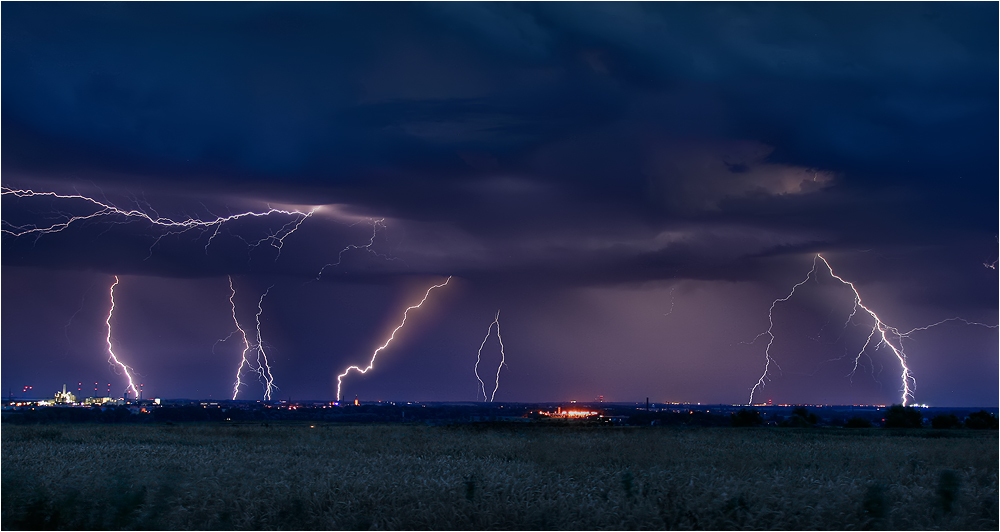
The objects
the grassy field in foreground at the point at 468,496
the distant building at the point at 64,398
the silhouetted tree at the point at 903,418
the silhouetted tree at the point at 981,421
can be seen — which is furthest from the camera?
the distant building at the point at 64,398

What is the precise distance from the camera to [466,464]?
17.2 meters

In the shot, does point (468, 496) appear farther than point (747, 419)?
No

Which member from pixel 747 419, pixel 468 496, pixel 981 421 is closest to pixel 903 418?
pixel 981 421

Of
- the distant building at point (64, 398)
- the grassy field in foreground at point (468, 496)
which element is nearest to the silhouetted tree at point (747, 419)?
the grassy field in foreground at point (468, 496)

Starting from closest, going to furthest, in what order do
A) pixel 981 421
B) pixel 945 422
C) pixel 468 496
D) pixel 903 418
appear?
pixel 468 496, pixel 981 421, pixel 945 422, pixel 903 418

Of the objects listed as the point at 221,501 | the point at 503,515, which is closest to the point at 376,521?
the point at 503,515

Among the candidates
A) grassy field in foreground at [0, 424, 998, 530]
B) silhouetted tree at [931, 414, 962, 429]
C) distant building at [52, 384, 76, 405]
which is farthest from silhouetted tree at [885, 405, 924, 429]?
distant building at [52, 384, 76, 405]

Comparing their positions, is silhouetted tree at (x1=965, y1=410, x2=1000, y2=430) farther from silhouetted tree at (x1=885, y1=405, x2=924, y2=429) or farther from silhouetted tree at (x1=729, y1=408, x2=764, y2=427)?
silhouetted tree at (x1=729, y1=408, x2=764, y2=427)

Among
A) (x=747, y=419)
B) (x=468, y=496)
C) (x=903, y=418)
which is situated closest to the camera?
(x=468, y=496)

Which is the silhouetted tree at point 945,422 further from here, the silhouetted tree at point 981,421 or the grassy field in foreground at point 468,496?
the grassy field in foreground at point 468,496

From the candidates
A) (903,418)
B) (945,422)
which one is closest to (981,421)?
(945,422)

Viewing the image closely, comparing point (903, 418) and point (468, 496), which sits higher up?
point (468, 496)

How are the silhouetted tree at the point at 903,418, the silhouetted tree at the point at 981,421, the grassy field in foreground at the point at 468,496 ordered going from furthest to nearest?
the silhouetted tree at the point at 903,418, the silhouetted tree at the point at 981,421, the grassy field in foreground at the point at 468,496

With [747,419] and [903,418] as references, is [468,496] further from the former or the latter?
[903,418]
